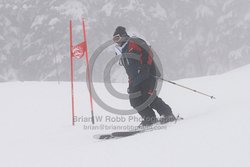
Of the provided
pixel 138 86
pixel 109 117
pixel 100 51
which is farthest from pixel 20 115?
pixel 100 51

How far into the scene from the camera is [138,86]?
7250 mm

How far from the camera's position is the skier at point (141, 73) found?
7.05m

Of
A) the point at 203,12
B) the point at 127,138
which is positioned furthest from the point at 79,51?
the point at 203,12

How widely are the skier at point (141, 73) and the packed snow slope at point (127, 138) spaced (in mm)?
630

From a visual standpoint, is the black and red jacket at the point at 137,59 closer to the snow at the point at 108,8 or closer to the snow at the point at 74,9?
the snow at the point at 74,9

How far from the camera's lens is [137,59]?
7.08 meters

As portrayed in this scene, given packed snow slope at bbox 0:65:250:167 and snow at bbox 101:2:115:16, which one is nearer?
packed snow slope at bbox 0:65:250:167

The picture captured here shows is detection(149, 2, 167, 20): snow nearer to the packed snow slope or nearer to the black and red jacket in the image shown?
the packed snow slope

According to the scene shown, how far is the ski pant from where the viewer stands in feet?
23.7

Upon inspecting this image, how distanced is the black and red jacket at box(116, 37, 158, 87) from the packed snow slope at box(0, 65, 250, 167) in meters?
1.14

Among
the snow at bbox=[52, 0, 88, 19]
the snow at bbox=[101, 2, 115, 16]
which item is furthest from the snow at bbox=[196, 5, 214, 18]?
the snow at bbox=[52, 0, 88, 19]

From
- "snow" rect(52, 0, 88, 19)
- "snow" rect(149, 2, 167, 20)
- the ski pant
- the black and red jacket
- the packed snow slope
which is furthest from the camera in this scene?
"snow" rect(149, 2, 167, 20)

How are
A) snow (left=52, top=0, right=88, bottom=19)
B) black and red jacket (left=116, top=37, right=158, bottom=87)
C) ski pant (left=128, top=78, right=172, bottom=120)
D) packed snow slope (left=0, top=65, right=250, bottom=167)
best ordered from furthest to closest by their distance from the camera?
snow (left=52, top=0, right=88, bottom=19) → ski pant (left=128, top=78, right=172, bottom=120) → black and red jacket (left=116, top=37, right=158, bottom=87) → packed snow slope (left=0, top=65, right=250, bottom=167)

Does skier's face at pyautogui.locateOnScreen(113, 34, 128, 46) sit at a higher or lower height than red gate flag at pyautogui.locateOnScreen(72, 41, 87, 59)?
lower
